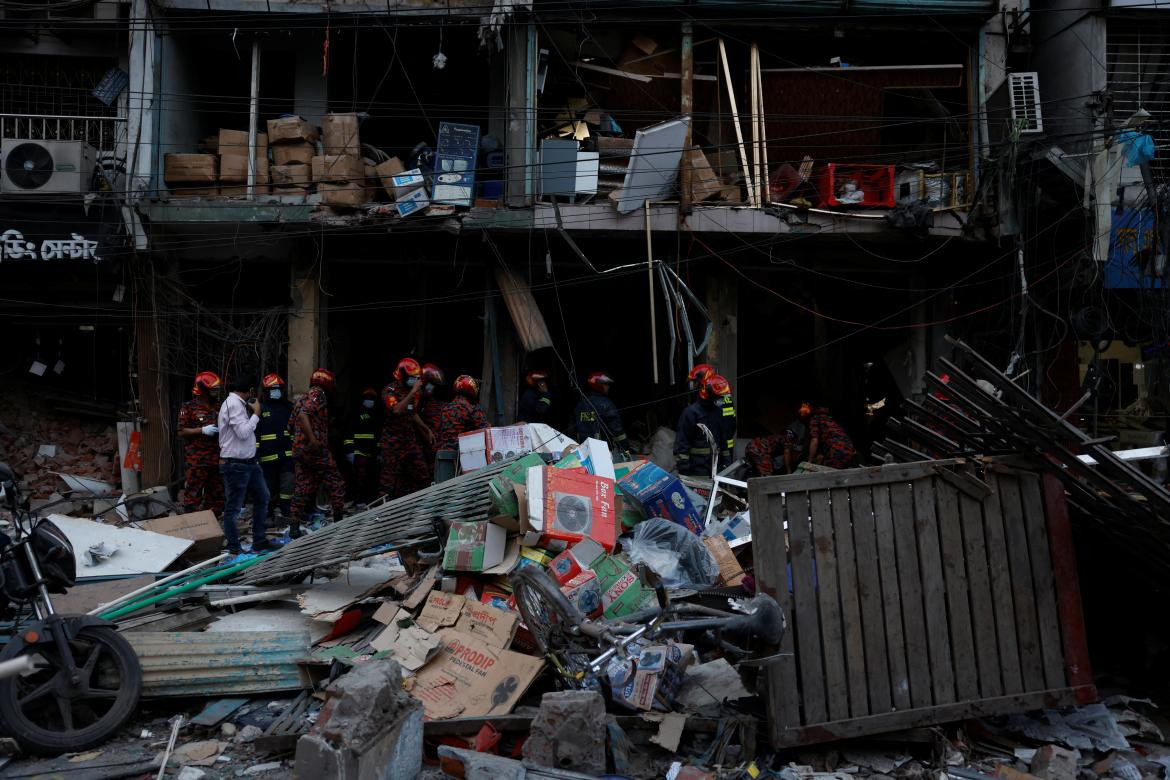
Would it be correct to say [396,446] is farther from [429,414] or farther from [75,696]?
[75,696]

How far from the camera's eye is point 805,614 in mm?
4742

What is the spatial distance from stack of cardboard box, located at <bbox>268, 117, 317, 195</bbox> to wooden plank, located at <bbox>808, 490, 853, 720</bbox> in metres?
9.22

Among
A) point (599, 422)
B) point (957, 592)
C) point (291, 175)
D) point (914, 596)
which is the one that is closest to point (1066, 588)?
point (957, 592)

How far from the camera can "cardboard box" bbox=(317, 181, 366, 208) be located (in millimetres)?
11742

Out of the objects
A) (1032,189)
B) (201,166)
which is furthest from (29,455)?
(1032,189)

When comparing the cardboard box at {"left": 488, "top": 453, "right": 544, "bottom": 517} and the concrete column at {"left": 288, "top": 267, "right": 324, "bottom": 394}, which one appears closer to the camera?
the cardboard box at {"left": 488, "top": 453, "right": 544, "bottom": 517}

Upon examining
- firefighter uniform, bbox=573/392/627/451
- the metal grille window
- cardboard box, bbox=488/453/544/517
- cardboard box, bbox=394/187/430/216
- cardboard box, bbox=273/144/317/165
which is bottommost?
cardboard box, bbox=488/453/544/517

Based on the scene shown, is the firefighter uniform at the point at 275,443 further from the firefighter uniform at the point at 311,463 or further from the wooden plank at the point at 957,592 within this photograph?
the wooden plank at the point at 957,592

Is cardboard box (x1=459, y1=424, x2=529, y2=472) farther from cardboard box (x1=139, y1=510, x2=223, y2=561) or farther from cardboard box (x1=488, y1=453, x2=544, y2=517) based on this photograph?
cardboard box (x1=488, y1=453, x2=544, y2=517)

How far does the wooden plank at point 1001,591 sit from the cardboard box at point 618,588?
2.16 metres

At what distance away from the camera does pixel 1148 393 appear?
1275cm

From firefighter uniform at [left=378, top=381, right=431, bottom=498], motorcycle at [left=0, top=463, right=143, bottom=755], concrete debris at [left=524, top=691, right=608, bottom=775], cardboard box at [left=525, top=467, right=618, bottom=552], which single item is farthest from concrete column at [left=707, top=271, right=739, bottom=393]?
motorcycle at [left=0, top=463, right=143, bottom=755]

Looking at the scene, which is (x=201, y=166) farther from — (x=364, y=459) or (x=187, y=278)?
(x=364, y=459)

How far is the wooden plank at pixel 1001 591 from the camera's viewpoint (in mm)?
4898
